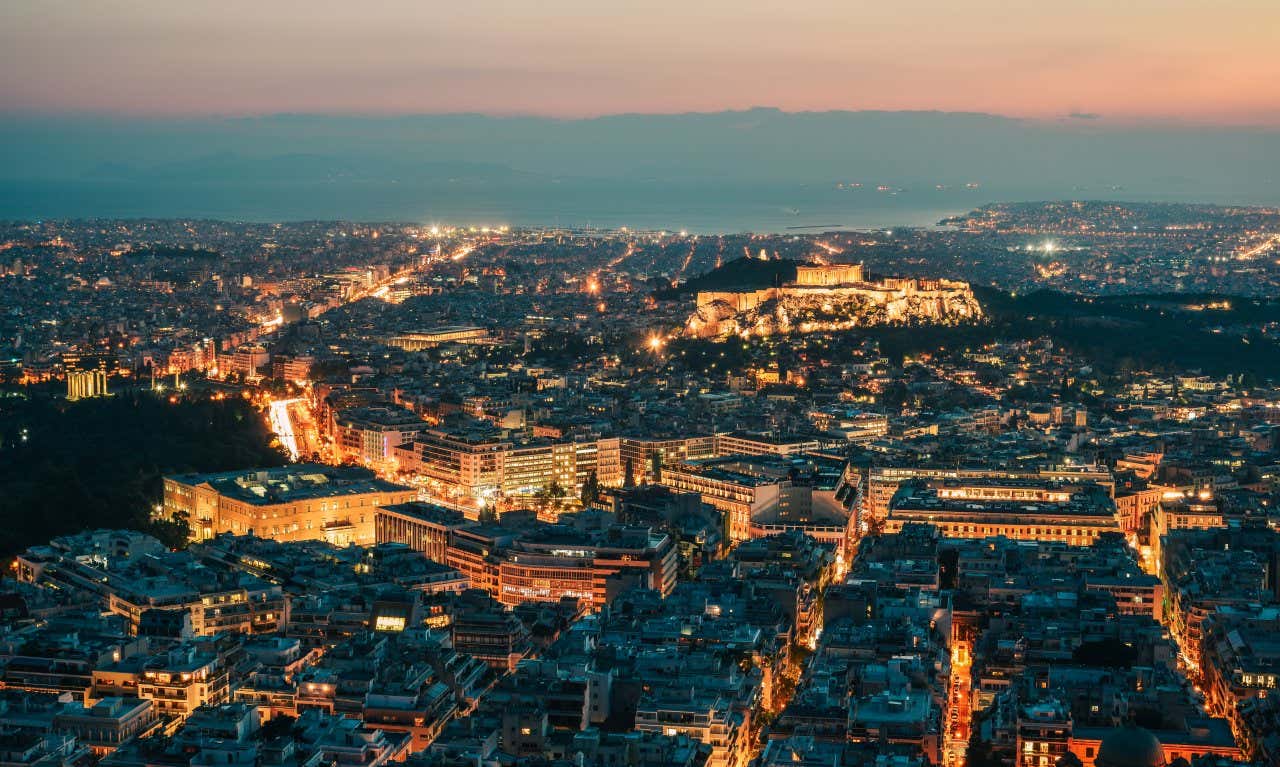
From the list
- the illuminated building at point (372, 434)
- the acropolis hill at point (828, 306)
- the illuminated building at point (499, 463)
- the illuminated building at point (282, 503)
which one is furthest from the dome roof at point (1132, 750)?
the acropolis hill at point (828, 306)

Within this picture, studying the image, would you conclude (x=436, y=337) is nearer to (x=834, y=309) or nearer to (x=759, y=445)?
(x=834, y=309)

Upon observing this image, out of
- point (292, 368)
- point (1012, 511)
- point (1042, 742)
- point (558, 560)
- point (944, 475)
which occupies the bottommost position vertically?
point (292, 368)

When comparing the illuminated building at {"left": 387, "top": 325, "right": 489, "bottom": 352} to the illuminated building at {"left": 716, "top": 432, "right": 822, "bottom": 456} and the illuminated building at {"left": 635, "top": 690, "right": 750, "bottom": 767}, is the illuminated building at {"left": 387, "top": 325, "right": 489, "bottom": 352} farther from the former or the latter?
the illuminated building at {"left": 635, "top": 690, "right": 750, "bottom": 767}

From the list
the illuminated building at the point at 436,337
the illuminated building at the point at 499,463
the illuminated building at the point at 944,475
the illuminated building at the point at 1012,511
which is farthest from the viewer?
the illuminated building at the point at 436,337

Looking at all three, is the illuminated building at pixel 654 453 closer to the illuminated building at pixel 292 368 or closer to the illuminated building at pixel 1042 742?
the illuminated building at pixel 292 368

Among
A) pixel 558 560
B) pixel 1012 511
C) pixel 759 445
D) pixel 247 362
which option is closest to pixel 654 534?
pixel 558 560

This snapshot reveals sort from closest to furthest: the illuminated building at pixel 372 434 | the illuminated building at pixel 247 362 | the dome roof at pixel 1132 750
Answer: the dome roof at pixel 1132 750
the illuminated building at pixel 372 434
the illuminated building at pixel 247 362
